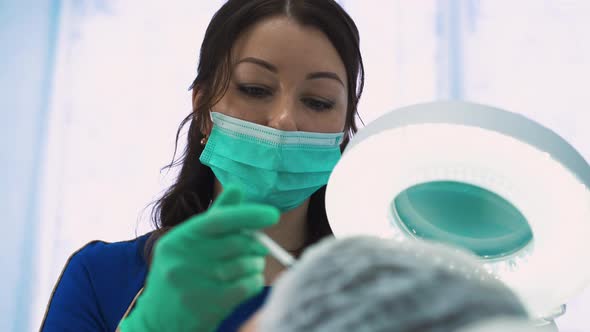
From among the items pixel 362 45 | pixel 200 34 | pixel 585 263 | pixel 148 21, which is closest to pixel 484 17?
pixel 362 45

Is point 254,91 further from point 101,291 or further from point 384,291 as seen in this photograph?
point 384,291

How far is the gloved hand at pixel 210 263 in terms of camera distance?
1.84 feet

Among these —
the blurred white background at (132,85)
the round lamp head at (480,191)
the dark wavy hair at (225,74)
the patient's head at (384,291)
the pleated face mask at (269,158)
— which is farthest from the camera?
the blurred white background at (132,85)

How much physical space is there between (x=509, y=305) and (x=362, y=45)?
71.1 inches

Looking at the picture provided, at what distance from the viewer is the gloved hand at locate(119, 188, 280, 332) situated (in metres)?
0.56

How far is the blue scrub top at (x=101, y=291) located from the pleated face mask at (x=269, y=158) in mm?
192

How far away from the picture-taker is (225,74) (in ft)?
3.67

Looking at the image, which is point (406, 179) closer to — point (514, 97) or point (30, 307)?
point (514, 97)

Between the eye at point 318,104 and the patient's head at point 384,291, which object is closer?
the patient's head at point 384,291

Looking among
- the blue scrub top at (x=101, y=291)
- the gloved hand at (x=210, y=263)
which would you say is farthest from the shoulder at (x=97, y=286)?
the gloved hand at (x=210, y=263)

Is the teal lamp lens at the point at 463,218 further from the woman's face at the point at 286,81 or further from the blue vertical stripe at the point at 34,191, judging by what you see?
the blue vertical stripe at the point at 34,191

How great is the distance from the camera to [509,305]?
43 centimetres

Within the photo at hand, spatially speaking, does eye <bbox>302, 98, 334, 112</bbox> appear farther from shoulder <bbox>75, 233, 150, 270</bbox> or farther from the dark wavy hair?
shoulder <bbox>75, 233, 150, 270</bbox>

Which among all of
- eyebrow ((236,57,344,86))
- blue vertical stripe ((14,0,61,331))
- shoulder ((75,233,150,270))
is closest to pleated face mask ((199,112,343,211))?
eyebrow ((236,57,344,86))
